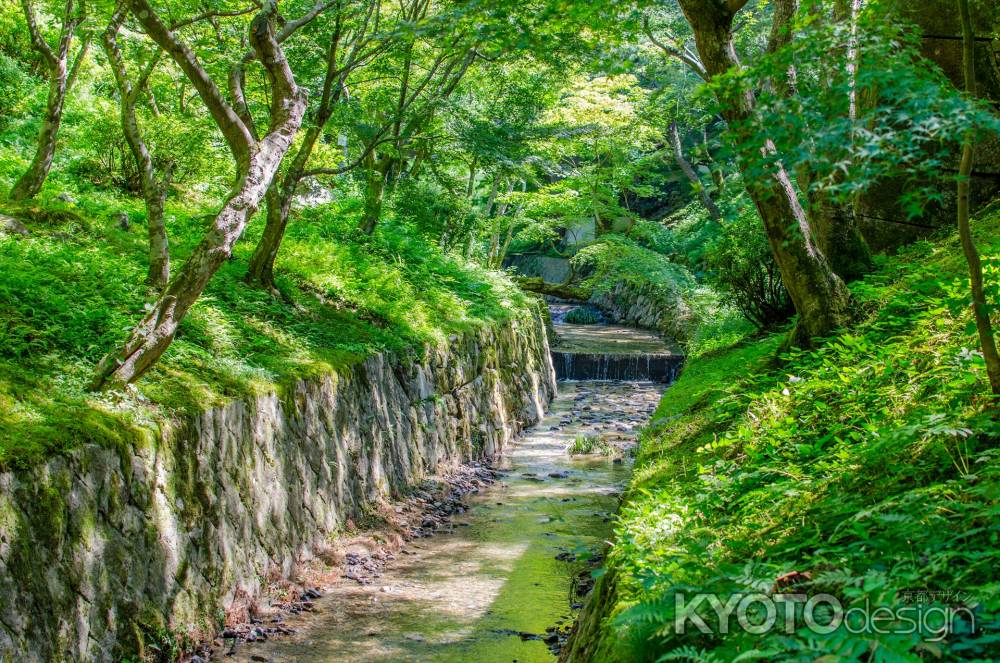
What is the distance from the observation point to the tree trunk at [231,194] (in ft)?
16.5

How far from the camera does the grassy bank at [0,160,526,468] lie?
4609 mm

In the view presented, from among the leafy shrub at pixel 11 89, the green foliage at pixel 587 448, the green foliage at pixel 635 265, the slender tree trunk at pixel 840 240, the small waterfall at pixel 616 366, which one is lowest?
the green foliage at pixel 587 448

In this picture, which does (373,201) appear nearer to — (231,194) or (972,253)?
(231,194)

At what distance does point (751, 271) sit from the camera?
31.6ft

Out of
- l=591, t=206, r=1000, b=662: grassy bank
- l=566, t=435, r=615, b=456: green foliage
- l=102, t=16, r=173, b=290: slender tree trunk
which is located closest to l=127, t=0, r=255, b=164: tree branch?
l=102, t=16, r=173, b=290: slender tree trunk

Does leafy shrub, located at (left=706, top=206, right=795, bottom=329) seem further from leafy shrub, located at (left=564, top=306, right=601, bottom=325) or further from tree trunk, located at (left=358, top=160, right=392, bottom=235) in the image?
leafy shrub, located at (left=564, top=306, right=601, bottom=325)

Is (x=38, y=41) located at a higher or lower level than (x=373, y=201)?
higher

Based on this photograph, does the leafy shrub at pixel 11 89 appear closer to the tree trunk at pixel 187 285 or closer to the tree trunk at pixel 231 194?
the tree trunk at pixel 231 194

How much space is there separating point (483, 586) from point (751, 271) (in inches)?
224

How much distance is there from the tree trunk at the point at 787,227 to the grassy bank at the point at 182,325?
14.9 feet

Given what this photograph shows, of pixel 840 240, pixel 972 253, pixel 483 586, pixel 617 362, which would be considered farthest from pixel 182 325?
pixel 617 362

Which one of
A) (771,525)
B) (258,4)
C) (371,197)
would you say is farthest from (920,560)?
(371,197)

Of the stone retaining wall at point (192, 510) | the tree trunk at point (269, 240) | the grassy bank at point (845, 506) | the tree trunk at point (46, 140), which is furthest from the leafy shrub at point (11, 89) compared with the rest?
the grassy bank at point (845, 506)

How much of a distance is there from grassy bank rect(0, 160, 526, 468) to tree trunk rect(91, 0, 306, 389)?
194 mm
